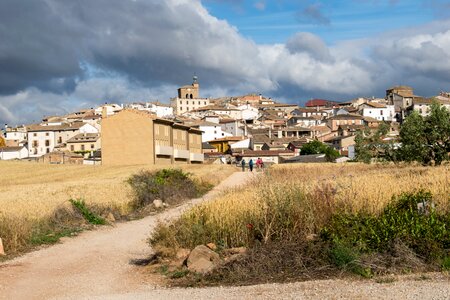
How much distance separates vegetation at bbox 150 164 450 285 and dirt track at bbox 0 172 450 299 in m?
0.77

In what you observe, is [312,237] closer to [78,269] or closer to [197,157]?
[78,269]

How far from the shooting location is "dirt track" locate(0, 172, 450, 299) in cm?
949

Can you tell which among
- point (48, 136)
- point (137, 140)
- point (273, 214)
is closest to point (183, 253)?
point (273, 214)

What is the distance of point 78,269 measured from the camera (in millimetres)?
13570

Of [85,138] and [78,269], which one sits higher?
[85,138]

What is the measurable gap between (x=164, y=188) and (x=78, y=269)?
19034mm

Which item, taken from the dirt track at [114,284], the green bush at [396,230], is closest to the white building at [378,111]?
the dirt track at [114,284]

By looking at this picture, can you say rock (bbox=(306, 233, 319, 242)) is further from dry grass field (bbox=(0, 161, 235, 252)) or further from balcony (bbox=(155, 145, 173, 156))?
balcony (bbox=(155, 145, 173, 156))

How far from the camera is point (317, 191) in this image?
48.0ft

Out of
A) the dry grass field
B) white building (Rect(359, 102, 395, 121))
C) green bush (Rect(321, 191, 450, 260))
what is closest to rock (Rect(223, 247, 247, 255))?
green bush (Rect(321, 191, 450, 260))

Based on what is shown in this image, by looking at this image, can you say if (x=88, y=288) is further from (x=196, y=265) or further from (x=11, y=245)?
(x=11, y=245)

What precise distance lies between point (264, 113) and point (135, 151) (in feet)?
369

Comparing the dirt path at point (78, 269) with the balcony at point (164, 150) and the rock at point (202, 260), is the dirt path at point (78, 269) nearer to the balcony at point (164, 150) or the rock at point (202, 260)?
the rock at point (202, 260)

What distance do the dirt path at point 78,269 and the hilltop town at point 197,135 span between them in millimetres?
34331
